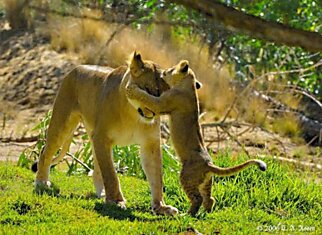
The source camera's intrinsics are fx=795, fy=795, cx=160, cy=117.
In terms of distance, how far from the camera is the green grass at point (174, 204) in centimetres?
516

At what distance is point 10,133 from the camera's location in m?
12.6

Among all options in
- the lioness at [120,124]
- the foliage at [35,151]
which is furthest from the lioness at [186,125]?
the foliage at [35,151]

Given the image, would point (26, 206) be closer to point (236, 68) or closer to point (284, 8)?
point (284, 8)

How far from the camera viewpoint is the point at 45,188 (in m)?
6.71

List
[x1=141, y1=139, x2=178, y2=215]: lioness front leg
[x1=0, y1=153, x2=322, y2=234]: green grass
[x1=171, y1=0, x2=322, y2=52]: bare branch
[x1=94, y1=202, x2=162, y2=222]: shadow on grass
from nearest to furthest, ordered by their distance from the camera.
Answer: [x1=171, y1=0, x2=322, y2=52]: bare branch
[x1=0, y1=153, x2=322, y2=234]: green grass
[x1=94, y1=202, x2=162, y2=222]: shadow on grass
[x1=141, y1=139, x2=178, y2=215]: lioness front leg

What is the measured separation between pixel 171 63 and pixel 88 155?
7827 mm

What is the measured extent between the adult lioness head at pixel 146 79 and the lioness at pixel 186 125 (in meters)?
0.04

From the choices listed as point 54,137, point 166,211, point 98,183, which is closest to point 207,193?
point 166,211

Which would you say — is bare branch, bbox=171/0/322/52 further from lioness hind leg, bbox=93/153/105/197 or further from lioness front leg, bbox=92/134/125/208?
lioness hind leg, bbox=93/153/105/197

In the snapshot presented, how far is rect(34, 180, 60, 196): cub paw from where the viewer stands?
654cm

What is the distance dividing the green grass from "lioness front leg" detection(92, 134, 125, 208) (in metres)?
0.10

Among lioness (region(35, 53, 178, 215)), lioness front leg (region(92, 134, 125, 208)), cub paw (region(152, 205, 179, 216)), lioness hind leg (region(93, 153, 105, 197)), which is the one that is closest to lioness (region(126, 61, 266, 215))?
lioness (region(35, 53, 178, 215))

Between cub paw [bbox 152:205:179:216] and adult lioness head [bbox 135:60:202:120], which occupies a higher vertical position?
adult lioness head [bbox 135:60:202:120]

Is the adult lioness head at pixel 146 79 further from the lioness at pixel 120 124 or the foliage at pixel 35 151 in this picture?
the foliage at pixel 35 151
